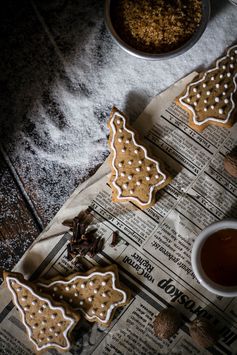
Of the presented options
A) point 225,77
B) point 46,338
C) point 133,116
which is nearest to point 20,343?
point 46,338

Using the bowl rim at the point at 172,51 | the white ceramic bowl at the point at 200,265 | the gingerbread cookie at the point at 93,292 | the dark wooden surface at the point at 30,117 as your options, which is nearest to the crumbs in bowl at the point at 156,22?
the bowl rim at the point at 172,51

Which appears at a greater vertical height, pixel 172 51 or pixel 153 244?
pixel 172 51

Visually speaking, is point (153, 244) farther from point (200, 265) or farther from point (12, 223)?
point (12, 223)

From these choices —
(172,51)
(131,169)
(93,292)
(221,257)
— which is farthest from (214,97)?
(93,292)

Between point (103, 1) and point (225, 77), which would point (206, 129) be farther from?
point (103, 1)

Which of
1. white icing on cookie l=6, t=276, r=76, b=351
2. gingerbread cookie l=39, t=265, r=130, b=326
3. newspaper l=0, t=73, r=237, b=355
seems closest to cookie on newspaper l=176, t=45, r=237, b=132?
newspaper l=0, t=73, r=237, b=355
